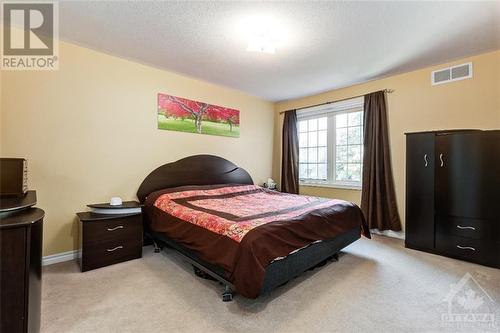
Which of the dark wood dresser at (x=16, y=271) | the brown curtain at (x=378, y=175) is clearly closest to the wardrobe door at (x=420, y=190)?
the brown curtain at (x=378, y=175)

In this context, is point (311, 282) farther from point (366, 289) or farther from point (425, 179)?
point (425, 179)

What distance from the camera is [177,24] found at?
2.35 meters

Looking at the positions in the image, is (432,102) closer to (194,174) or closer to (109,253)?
(194,174)

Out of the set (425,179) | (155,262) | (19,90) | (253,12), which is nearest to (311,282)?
(155,262)

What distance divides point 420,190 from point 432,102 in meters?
1.29

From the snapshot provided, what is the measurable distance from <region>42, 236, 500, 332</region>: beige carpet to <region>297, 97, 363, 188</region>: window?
192 cm

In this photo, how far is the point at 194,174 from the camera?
3799 mm

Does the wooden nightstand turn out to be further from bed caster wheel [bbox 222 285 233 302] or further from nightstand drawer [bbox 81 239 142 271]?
bed caster wheel [bbox 222 285 233 302]

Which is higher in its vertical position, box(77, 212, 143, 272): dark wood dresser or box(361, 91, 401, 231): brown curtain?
box(361, 91, 401, 231): brown curtain

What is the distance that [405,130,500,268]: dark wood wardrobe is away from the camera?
2.57 metres

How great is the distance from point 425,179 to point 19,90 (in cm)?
483

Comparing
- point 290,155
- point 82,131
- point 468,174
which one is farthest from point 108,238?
point 468,174

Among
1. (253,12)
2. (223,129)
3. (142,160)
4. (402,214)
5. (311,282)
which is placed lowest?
(311,282)
